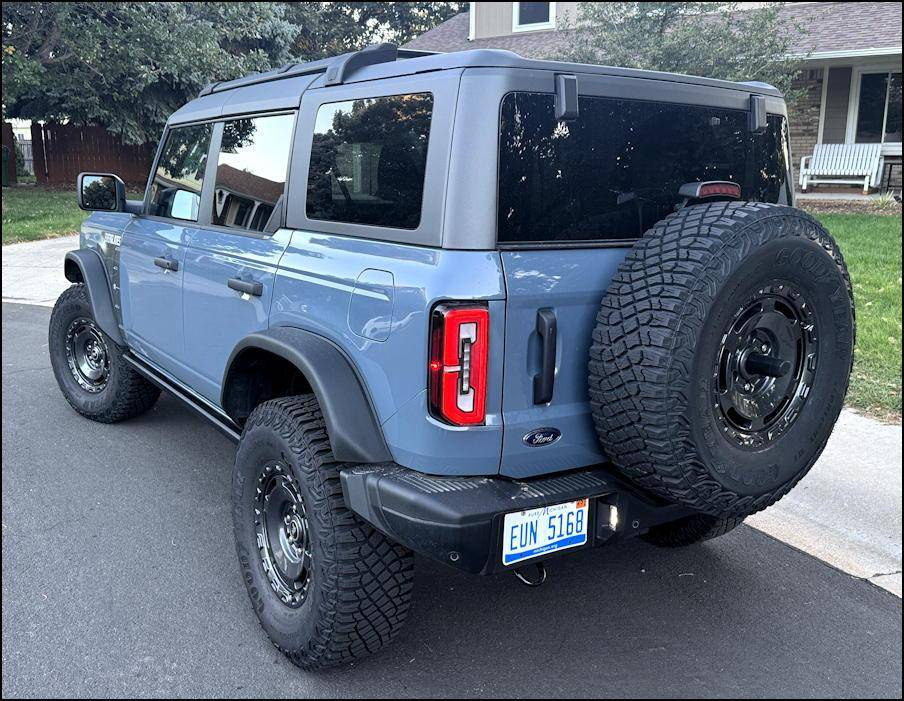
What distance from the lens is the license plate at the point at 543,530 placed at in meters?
2.35

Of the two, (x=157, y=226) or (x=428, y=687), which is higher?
(x=157, y=226)

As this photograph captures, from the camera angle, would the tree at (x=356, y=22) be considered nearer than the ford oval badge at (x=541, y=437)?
No

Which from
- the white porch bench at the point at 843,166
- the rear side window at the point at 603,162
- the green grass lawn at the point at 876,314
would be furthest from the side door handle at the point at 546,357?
the white porch bench at the point at 843,166

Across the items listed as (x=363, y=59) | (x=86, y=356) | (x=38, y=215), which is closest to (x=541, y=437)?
(x=363, y=59)

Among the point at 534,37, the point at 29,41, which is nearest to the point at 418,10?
the point at 534,37

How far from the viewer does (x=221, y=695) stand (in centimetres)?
261

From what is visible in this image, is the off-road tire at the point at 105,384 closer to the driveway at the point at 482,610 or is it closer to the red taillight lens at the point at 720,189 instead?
the driveway at the point at 482,610

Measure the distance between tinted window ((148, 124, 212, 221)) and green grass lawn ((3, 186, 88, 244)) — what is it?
10.5m

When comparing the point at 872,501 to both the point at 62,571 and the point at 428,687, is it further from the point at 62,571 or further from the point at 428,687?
the point at 62,571

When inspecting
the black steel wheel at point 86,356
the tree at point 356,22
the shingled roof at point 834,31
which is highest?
the tree at point 356,22

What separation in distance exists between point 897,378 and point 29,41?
16468 millimetres

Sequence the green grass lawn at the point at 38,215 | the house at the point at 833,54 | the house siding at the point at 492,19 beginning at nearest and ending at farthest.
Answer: the green grass lawn at the point at 38,215
the house at the point at 833,54
the house siding at the point at 492,19

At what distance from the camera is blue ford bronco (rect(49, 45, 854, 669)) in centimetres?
232

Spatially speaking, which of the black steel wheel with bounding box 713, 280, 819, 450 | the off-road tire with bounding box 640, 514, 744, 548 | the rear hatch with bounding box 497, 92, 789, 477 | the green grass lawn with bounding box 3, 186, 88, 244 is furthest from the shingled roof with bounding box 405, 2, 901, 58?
the black steel wheel with bounding box 713, 280, 819, 450
